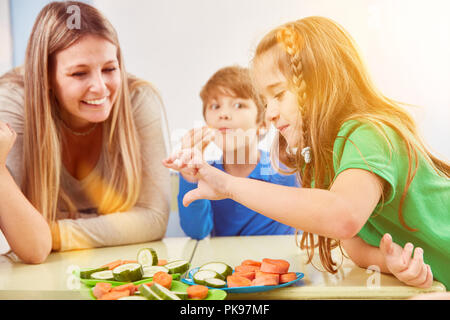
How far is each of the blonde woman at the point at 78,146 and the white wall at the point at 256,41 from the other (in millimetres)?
50

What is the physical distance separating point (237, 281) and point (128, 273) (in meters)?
0.16

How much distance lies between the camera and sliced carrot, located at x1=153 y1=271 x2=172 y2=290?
57 cm

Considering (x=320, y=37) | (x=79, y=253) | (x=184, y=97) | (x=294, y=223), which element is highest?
(x=320, y=37)

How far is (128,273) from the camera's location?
601mm

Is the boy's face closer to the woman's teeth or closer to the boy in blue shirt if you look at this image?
the boy in blue shirt

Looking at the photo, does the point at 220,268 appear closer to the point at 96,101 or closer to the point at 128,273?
the point at 128,273

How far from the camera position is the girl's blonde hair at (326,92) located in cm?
64

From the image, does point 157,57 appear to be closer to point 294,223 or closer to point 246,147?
point 246,147

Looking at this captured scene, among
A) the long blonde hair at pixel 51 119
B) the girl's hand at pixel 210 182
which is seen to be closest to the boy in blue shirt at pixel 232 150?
the long blonde hair at pixel 51 119

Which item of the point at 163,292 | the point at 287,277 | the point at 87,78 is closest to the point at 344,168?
the point at 287,277

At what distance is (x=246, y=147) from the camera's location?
0.96 m
